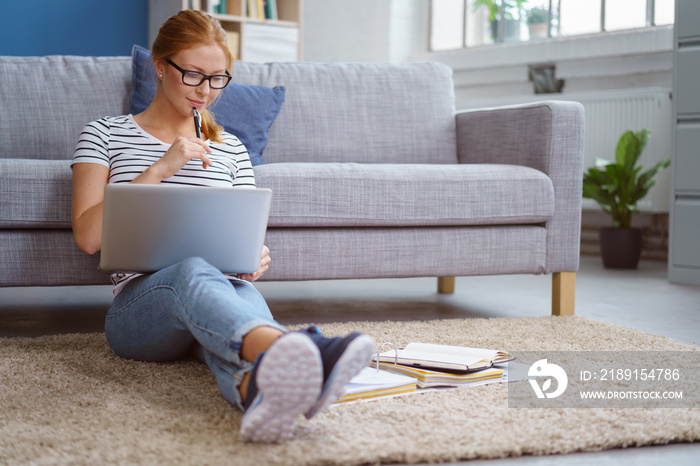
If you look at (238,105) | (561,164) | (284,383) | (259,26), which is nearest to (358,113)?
(238,105)

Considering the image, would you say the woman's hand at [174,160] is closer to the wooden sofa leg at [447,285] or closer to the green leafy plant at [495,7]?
the wooden sofa leg at [447,285]

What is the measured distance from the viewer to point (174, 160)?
1512 mm

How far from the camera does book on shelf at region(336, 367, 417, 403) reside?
4.44 ft

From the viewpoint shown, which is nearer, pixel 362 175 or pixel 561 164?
pixel 362 175

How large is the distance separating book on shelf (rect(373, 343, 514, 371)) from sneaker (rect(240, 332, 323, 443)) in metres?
0.46

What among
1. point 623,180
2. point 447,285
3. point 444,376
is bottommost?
point 447,285

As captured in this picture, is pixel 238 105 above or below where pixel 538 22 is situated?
below

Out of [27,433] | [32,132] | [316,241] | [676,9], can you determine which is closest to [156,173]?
[27,433]

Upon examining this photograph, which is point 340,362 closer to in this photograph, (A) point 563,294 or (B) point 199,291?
(B) point 199,291

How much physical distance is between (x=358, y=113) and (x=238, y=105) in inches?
20.5

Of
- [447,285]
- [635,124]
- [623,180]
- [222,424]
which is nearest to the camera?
[222,424]

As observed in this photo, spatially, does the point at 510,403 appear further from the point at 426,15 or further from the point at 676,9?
the point at 426,15

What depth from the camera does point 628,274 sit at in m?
3.54

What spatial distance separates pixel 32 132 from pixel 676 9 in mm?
2598
